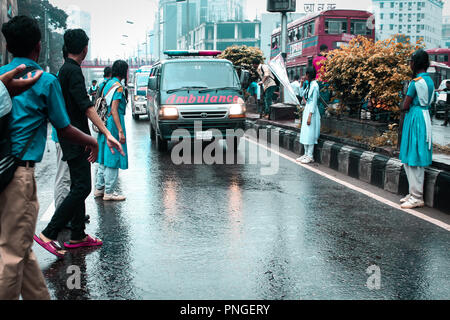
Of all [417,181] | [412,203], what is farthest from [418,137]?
[412,203]

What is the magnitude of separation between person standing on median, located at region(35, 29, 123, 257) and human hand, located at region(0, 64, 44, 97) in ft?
4.99

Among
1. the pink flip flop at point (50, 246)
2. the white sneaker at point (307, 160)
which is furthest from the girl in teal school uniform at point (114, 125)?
the white sneaker at point (307, 160)

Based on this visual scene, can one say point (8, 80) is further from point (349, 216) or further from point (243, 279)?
point (349, 216)

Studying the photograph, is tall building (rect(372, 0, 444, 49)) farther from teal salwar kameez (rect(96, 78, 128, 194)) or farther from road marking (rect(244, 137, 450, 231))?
teal salwar kameez (rect(96, 78, 128, 194))

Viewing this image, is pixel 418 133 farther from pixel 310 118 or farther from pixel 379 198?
pixel 310 118

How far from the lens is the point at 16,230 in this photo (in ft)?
8.68

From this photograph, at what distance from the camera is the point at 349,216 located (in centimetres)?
571

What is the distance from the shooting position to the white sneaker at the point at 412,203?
6.12 metres

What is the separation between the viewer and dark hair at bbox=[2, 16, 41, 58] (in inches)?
111

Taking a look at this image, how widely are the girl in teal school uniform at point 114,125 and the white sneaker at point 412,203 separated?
346 cm

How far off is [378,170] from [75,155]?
4740mm

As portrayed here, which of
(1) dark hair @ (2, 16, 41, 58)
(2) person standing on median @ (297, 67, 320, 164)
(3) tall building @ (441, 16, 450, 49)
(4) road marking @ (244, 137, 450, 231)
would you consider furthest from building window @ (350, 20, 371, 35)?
(3) tall building @ (441, 16, 450, 49)

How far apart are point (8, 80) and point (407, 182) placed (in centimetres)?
550
